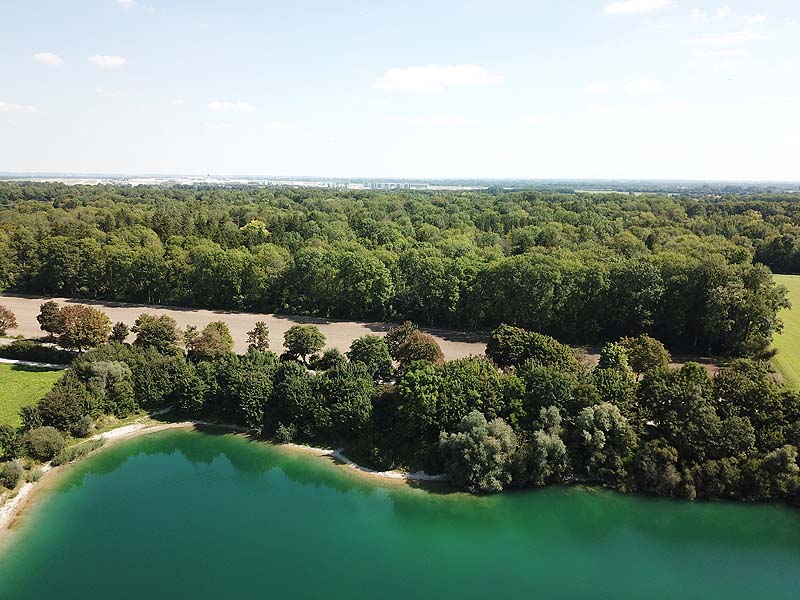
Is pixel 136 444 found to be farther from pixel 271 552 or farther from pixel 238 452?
pixel 271 552

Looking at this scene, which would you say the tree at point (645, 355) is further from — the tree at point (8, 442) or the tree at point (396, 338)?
the tree at point (8, 442)

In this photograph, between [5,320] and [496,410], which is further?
[5,320]

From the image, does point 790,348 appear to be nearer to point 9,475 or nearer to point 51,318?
point 9,475

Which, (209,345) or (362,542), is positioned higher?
(209,345)

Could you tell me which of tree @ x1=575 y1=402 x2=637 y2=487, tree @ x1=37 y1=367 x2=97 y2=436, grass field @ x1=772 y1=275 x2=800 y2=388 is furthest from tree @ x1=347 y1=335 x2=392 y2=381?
grass field @ x1=772 y1=275 x2=800 y2=388

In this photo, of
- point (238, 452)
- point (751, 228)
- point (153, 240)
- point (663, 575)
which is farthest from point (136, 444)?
point (751, 228)

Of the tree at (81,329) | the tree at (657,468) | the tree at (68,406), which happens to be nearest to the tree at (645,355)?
the tree at (657,468)

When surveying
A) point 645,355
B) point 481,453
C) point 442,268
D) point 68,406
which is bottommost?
point 481,453

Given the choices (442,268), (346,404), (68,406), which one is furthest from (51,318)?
(442,268)
